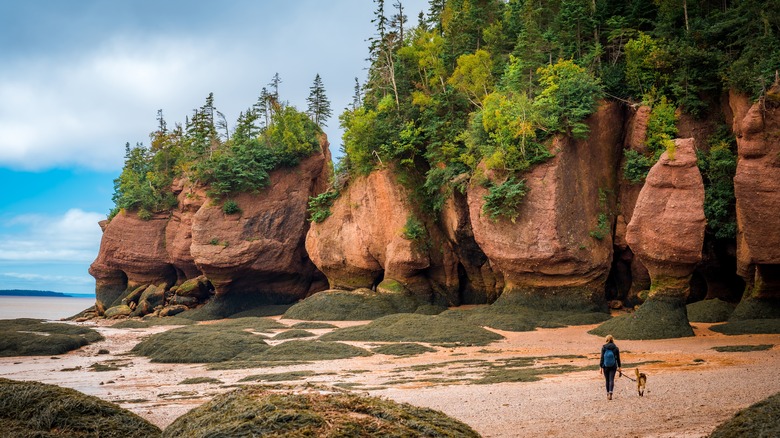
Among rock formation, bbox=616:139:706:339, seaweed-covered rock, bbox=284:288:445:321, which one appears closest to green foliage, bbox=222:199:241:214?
seaweed-covered rock, bbox=284:288:445:321

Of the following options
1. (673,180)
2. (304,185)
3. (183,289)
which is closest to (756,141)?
(673,180)

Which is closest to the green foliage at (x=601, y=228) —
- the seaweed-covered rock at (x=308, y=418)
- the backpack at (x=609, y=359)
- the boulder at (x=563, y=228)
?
the boulder at (x=563, y=228)

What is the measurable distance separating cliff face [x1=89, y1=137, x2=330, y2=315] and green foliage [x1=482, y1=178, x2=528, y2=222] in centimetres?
2199

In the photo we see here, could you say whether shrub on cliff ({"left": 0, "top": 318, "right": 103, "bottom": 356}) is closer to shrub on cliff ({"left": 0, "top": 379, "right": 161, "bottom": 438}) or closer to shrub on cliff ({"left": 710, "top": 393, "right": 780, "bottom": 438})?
shrub on cliff ({"left": 0, "top": 379, "right": 161, "bottom": 438})

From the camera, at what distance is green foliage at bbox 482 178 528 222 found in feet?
107

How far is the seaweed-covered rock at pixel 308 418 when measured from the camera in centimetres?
612

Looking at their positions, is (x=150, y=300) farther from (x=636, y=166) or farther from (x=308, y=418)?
(x=308, y=418)

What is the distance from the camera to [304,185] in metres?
52.4

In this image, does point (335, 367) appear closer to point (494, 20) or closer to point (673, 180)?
point (673, 180)

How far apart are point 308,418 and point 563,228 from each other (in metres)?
28.0

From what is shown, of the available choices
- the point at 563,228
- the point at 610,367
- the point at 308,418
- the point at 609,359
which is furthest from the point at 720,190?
the point at 308,418

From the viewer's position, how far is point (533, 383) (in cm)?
1555

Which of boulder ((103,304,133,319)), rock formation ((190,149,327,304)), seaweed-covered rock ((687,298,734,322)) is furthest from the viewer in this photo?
boulder ((103,304,133,319))

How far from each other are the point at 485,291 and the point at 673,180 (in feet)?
59.4
